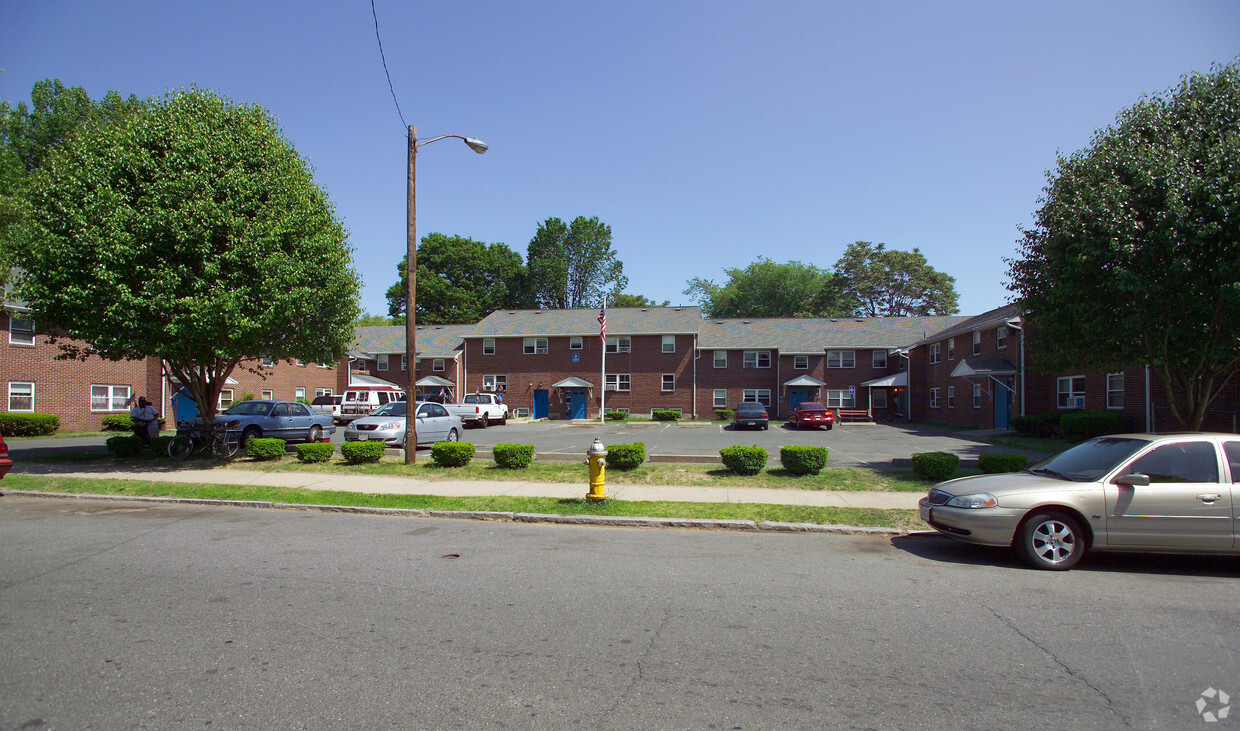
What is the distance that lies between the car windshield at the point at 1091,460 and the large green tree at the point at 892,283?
61.9 m

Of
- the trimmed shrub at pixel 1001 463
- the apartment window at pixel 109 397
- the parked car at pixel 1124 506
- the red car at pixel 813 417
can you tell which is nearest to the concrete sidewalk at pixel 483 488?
the trimmed shrub at pixel 1001 463

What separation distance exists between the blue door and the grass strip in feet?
107

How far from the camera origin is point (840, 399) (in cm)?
4388

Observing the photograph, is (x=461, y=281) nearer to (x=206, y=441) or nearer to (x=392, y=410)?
(x=392, y=410)

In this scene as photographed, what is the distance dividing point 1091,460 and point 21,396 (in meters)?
35.1

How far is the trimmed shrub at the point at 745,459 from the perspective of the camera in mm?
13773

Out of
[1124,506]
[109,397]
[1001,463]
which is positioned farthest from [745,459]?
[109,397]

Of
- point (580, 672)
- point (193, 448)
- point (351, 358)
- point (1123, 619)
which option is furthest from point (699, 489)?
point (351, 358)

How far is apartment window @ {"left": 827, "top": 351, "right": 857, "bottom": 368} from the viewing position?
1741 inches

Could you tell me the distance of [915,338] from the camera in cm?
4459

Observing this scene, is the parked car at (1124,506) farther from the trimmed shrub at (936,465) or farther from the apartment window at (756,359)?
the apartment window at (756,359)

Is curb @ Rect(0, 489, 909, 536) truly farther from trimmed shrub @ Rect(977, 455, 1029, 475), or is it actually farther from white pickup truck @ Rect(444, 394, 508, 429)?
white pickup truck @ Rect(444, 394, 508, 429)

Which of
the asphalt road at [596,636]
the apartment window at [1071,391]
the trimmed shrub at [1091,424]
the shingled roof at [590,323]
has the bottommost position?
the asphalt road at [596,636]

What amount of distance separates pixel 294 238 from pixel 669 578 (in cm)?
1331
